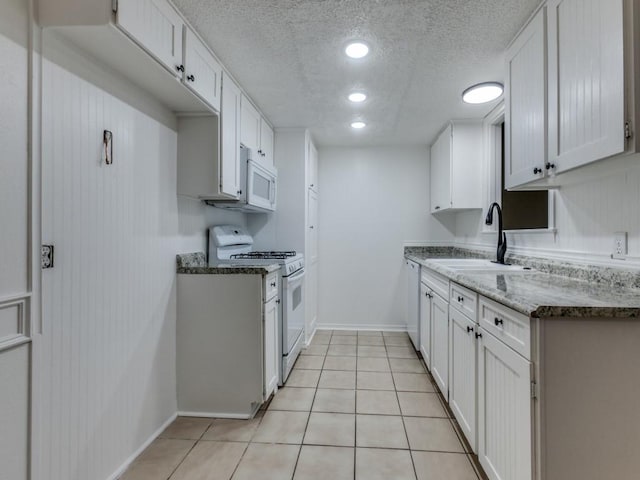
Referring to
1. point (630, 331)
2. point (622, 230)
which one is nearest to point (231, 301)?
point (630, 331)

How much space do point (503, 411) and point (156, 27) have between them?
2.18 m

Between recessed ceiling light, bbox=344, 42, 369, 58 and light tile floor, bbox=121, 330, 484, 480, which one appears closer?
light tile floor, bbox=121, 330, 484, 480

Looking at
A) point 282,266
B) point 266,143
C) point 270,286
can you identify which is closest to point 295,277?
point 282,266

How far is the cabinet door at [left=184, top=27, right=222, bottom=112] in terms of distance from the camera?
6.14 feet

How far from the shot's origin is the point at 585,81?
1.42 metres

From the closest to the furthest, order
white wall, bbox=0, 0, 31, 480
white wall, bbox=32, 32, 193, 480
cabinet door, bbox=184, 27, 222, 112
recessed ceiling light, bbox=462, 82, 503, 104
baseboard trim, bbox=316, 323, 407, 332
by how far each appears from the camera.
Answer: white wall, bbox=0, 0, 31, 480 < white wall, bbox=32, 32, 193, 480 < cabinet door, bbox=184, 27, 222, 112 < recessed ceiling light, bbox=462, 82, 503, 104 < baseboard trim, bbox=316, 323, 407, 332

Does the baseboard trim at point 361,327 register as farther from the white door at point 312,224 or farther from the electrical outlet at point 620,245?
the electrical outlet at point 620,245

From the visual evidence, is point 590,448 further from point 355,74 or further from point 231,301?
point 355,74

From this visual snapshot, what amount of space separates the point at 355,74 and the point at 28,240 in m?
2.06

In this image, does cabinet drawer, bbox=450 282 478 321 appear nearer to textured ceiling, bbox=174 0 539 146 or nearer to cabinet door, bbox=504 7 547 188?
cabinet door, bbox=504 7 547 188

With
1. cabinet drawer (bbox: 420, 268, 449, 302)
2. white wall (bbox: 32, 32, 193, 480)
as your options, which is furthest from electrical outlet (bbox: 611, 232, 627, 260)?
white wall (bbox: 32, 32, 193, 480)

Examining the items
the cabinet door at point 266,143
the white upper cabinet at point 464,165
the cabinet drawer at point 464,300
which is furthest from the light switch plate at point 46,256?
the white upper cabinet at point 464,165

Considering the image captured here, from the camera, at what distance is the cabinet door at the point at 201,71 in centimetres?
187

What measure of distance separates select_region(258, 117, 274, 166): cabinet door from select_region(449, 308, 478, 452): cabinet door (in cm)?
→ 208
